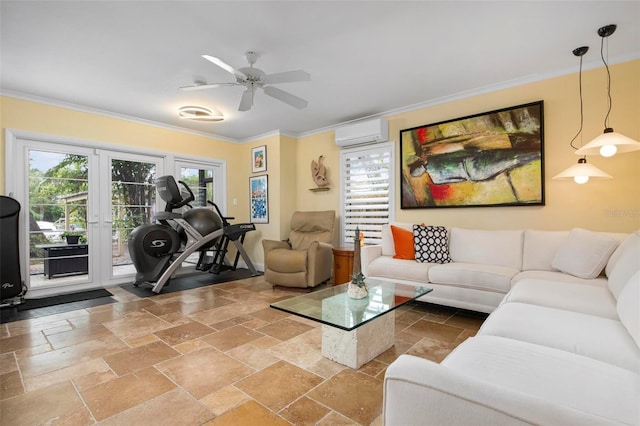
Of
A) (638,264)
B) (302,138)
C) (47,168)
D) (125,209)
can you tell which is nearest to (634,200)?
(638,264)

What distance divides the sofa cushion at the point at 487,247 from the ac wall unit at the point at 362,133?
5.63 ft

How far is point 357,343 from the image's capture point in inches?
81.8

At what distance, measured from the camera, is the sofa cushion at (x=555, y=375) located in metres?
0.88

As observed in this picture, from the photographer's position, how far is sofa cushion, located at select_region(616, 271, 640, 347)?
1266 millimetres

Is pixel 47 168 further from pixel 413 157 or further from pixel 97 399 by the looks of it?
pixel 413 157

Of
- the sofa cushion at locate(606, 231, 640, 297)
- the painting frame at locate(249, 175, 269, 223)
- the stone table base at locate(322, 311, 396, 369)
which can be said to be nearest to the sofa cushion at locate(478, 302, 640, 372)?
the sofa cushion at locate(606, 231, 640, 297)

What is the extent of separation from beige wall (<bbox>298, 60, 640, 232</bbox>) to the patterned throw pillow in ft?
1.78

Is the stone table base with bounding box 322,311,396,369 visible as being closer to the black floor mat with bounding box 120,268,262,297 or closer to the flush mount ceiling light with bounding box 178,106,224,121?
the black floor mat with bounding box 120,268,262,297

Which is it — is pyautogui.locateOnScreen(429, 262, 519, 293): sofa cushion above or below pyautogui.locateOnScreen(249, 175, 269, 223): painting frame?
A: below

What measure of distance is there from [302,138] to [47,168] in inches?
147

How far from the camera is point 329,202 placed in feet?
17.0

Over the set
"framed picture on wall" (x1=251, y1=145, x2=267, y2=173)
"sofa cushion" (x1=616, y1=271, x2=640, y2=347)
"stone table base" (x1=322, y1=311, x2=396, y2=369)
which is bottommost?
"stone table base" (x1=322, y1=311, x2=396, y2=369)

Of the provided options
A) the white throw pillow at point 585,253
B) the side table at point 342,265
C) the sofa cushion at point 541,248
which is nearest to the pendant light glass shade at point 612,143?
the white throw pillow at point 585,253

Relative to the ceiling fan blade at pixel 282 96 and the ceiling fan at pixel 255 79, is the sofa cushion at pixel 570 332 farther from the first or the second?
the ceiling fan blade at pixel 282 96
